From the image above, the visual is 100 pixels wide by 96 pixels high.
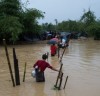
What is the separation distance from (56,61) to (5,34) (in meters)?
12.7

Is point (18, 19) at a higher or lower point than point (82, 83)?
higher

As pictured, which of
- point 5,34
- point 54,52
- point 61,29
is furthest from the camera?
point 61,29

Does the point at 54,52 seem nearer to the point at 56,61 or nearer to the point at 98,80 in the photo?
the point at 56,61

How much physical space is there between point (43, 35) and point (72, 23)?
15.4m

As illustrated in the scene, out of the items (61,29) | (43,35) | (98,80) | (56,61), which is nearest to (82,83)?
(98,80)

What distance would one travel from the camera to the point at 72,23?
5656cm

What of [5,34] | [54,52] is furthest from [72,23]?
[54,52]

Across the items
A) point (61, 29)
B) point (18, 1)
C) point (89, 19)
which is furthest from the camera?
point (61, 29)

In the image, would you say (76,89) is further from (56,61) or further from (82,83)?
(56,61)

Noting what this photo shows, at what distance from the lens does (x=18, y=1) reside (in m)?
33.7

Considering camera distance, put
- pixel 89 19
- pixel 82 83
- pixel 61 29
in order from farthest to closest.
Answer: pixel 61 29 < pixel 89 19 < pixel 82 83

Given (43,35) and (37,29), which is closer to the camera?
(37,29)

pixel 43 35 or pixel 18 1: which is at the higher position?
pixel 18 1

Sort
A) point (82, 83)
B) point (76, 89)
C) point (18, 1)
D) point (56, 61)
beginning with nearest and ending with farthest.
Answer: point (76, 89) → point (82, 83) → point (56, 61) → point (18, 1)
